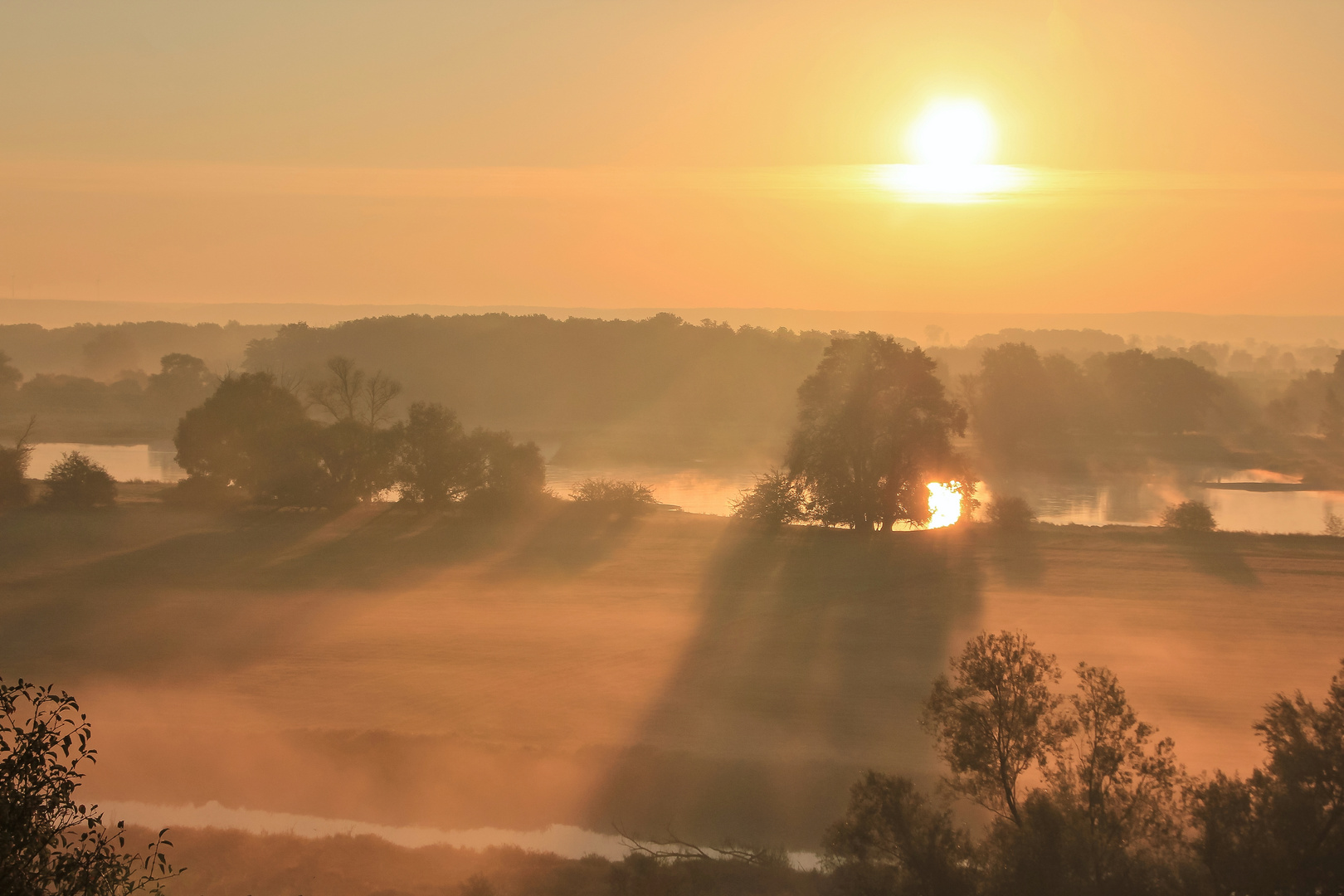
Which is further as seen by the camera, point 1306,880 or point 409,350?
point 409,350

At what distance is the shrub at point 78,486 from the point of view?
3344cm

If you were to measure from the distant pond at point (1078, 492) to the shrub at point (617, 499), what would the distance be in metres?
7.37

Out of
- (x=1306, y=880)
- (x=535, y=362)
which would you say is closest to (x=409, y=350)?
(x=535, y=362)

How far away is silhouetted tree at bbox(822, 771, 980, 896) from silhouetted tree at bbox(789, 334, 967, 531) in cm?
2302

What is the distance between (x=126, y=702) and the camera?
1792 cm

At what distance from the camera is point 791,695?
18.0 meters

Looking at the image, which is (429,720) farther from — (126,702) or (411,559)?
(411,559)

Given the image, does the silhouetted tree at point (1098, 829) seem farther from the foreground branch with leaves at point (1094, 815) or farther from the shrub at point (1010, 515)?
the shrub at point (1010, 515)

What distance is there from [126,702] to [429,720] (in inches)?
217

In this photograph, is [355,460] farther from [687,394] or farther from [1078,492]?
[687,394]

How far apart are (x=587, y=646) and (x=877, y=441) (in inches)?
584

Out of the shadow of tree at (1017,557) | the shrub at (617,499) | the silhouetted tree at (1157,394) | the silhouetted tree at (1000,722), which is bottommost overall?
the shadow of tree at (1017,557)

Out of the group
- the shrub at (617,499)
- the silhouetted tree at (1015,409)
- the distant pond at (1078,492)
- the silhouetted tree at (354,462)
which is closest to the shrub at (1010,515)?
the distant pond at (1078,492)

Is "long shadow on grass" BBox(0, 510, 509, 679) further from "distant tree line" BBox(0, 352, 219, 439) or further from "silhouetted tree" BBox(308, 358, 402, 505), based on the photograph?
"distant tree line" BBox(0, 352, 219, 439)
